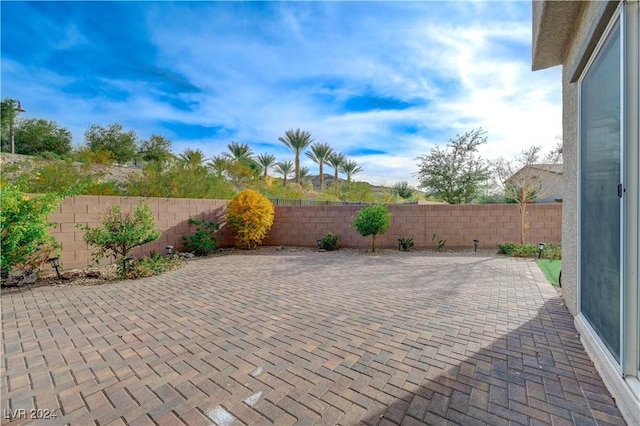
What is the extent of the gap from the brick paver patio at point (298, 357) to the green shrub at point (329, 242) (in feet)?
16.5

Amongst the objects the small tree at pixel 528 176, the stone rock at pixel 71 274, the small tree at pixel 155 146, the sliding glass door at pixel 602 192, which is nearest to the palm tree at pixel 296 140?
the small tree at pixel 155 146

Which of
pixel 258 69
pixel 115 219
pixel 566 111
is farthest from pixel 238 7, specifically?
pixel 566 111

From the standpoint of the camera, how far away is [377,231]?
9.26 metres

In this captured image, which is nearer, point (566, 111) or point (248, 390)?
point (248, 390)

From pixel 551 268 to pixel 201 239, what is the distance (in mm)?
9736

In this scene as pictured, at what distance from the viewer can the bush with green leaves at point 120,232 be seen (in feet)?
19.2

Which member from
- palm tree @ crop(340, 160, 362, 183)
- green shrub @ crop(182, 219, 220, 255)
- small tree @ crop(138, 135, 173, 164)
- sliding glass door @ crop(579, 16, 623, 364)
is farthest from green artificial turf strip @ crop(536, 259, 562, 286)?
small tree @ crop(138, 135, 173, 164)

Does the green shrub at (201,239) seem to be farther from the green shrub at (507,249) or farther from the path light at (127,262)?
the green shrub at (507,249)

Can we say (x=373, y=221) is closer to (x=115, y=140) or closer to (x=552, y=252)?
(x=552, y=252)

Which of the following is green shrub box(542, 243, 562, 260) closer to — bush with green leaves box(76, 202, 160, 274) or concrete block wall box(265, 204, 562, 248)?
concrete block wall box(265, 204, 562, 248)

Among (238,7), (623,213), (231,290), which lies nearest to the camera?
(623,213)

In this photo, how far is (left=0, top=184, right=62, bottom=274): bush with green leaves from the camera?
15.4ft

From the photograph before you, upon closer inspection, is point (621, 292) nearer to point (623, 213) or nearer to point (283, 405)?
point (623, 213)

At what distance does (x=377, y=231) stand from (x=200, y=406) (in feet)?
25.7
